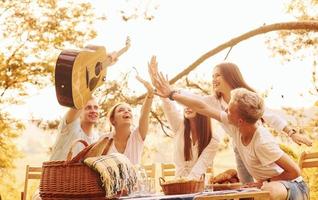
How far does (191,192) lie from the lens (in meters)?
2.27

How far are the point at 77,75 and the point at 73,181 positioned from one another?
144 cm

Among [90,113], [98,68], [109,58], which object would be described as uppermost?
[109,58]

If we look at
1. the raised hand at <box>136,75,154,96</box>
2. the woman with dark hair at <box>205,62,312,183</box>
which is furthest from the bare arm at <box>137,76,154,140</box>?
the woman with dark hair at <box>205,62,312,183</box>

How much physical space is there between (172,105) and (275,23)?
119 inches

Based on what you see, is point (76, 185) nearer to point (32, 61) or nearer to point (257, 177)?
point (257, 177)

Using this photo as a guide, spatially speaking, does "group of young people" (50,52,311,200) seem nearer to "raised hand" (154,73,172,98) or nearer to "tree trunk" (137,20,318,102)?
"raised hand" (154,73,172,98)

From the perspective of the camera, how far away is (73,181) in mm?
2008

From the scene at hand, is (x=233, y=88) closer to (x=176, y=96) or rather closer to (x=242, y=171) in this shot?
(x=242, y=171)

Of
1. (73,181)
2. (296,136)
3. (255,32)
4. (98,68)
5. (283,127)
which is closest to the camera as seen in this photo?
(73,181)

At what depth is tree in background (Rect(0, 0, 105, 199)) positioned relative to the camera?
8039 mm

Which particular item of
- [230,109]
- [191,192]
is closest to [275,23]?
[230,109]

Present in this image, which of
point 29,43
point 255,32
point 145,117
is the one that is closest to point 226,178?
point 145,117

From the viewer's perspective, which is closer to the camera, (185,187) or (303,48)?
(185,187)

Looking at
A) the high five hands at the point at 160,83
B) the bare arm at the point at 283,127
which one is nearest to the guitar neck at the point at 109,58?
the high five hands at the point at 160,83
